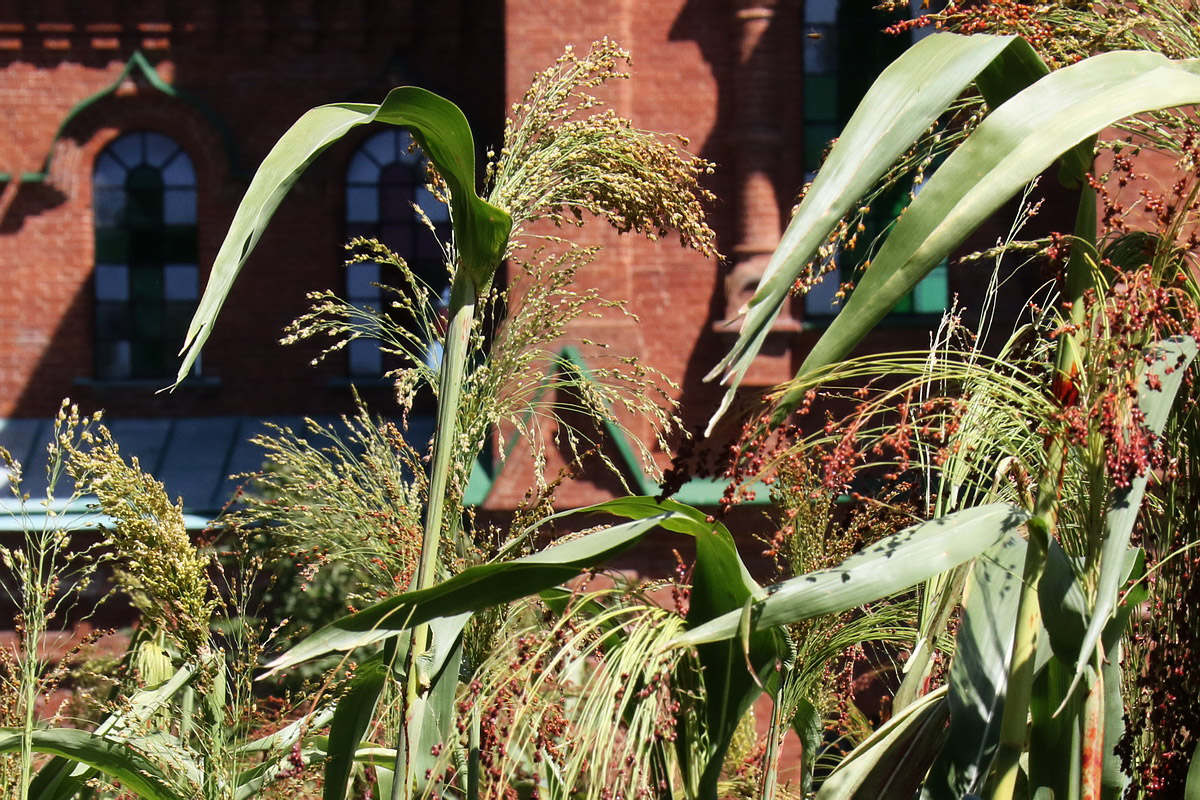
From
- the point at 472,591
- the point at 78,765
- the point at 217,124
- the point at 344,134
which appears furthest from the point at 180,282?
the point at 472,591

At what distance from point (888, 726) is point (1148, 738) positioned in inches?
20.8

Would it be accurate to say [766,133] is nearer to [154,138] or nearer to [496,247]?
[154,138]

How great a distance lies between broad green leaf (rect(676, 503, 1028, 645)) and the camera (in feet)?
5.23

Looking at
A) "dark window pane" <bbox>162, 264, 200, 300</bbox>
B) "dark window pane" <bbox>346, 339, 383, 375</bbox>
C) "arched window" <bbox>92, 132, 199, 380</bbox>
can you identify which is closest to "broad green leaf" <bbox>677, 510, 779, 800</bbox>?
"dark window pane" <bbox>346, 339, 383, 375</bbox>

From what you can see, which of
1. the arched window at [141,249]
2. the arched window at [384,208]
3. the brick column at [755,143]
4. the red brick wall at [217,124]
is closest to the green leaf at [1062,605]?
the brick column at [755,143]

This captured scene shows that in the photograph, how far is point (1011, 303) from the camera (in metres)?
8.68

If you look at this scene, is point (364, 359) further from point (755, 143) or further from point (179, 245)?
point (755, 143)

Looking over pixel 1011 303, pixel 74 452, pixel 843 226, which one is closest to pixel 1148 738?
pixel 843 226

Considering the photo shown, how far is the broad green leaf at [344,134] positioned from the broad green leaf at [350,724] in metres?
0.58

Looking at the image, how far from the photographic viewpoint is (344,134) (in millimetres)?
2020

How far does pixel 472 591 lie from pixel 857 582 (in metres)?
0.52

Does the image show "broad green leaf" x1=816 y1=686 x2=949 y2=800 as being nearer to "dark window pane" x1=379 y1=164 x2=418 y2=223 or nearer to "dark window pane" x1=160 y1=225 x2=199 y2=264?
"dark window pane" x1=379 y1=164 x2=418 y2=223

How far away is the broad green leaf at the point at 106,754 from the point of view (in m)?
2.37

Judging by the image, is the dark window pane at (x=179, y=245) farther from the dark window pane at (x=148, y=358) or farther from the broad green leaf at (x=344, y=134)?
the broad green leaf at (x=344, y=134)
